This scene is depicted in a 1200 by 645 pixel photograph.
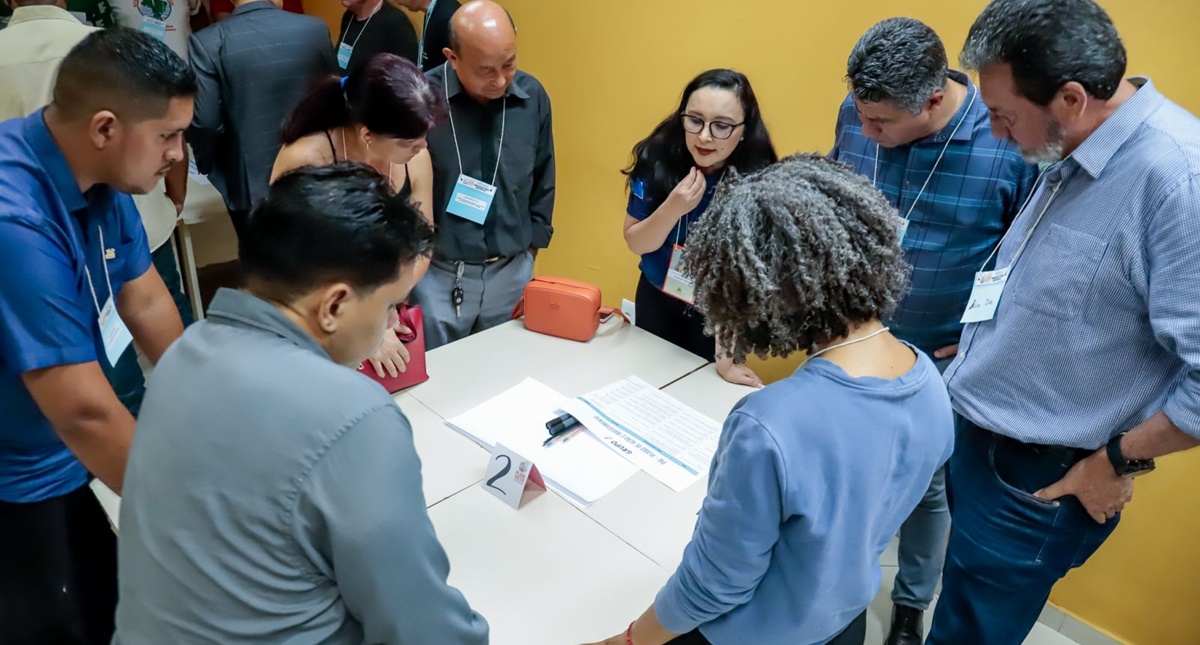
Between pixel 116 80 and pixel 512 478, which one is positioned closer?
pixel 116 80

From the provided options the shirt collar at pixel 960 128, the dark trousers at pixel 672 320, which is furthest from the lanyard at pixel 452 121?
the shirt collar at pixel 960 128

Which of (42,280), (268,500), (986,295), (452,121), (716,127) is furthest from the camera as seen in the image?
(452,121)

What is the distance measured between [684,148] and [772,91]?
2.21 feet

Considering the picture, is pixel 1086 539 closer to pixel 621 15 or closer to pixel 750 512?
pixel 750 512

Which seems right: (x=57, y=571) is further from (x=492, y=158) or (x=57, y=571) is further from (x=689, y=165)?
(x=689, y=165)

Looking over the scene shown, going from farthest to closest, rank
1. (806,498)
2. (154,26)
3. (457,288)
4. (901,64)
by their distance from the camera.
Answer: (154,26), (457,288), (901,64), (806,498)

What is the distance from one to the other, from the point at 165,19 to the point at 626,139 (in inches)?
99.2

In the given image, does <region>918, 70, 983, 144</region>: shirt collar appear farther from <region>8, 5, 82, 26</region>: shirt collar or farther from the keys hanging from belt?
<region>8, 5, 82, 26</region>: shirt collar

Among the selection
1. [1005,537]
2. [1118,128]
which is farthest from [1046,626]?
[1118,128]

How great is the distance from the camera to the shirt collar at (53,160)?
4.18ft

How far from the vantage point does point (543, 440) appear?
5.88 ft

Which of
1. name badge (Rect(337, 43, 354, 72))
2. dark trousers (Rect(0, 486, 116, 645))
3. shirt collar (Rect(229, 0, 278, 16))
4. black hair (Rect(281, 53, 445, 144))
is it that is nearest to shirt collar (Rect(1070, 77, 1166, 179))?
black hair (Rect(281, 53, 445, 144))

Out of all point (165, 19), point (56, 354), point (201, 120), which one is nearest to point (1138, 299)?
point (56, 354)

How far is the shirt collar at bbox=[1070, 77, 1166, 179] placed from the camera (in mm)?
1295
